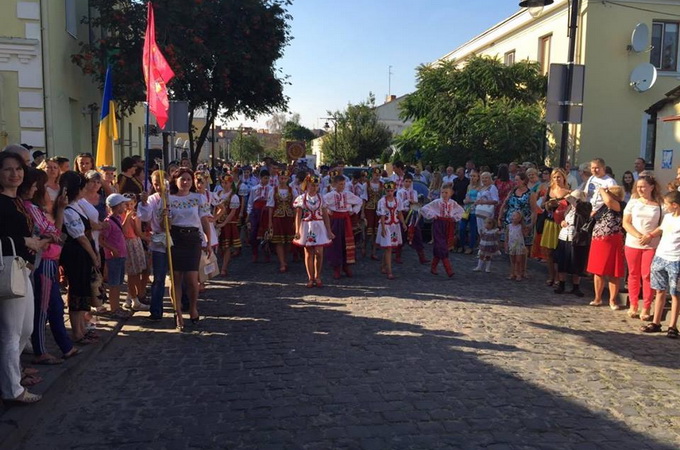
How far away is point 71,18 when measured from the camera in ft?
47.6

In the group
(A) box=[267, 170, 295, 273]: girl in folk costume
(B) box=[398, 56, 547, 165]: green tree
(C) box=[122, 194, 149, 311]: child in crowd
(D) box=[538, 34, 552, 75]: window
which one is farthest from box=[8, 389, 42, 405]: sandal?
(D) box=[538, 34, 552, 75]: window

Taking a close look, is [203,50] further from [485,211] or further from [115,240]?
[115,240]

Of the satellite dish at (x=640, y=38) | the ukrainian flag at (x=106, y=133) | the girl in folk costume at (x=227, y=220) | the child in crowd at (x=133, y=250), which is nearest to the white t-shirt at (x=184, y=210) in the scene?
the child in crowd at (x=133, y=250)

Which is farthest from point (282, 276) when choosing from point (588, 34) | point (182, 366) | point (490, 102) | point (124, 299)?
point (588, 34)

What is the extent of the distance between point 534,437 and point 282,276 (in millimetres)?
6782

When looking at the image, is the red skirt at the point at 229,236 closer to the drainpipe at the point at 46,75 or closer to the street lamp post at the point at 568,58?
the drainpipe at the point at 46,75

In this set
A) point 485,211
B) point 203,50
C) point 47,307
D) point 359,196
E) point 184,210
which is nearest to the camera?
point 47,307

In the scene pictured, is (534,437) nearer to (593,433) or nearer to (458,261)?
(593,433)

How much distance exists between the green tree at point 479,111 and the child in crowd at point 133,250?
15375mm

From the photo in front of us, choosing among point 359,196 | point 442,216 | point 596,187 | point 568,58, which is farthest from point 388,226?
point 568,58

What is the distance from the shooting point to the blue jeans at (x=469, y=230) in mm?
13258

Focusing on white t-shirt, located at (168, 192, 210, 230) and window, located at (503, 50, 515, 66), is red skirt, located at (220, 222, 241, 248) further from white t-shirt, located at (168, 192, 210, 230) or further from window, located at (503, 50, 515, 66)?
window, located at (503, 50, 515, 66)

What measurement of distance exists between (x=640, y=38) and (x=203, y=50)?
15046 mm

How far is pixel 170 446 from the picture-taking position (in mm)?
4086
